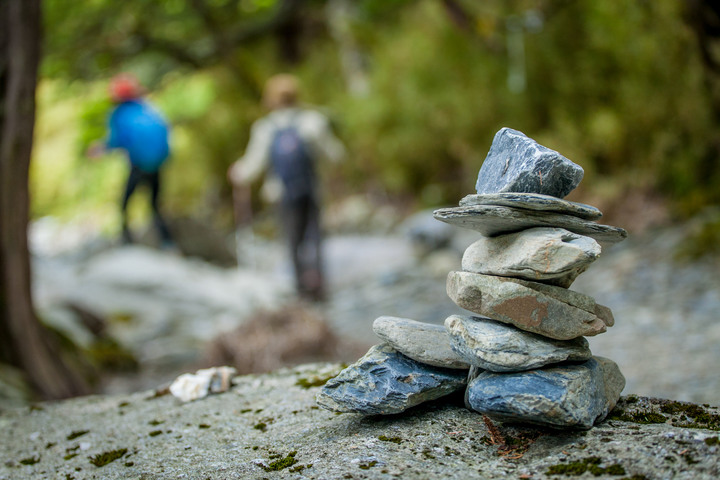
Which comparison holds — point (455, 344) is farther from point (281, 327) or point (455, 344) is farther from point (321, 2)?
point (321, 2)

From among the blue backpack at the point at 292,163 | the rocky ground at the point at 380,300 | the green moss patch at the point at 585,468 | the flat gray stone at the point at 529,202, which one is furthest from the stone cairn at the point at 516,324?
the blue backpack at the point at 292,163

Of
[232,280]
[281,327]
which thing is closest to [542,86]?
[232,280]

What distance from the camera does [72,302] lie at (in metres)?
6.65

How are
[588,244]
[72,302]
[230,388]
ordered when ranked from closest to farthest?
1. [588,244]
2. [230,388]
3. [72,302]

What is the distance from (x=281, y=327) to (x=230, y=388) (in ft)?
7.70

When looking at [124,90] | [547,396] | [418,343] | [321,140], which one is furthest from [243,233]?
[547,396]

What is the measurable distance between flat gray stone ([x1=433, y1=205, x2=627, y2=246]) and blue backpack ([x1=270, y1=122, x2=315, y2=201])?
493 centimetres

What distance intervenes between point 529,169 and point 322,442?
1140mm

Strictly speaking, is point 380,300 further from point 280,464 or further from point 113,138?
point 280,464

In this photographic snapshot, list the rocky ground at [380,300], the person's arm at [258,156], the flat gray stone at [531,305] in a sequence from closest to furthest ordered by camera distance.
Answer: the flat gray stone at [531,305]
the rocky ground at [380,300]
the person's arm at [258,156]

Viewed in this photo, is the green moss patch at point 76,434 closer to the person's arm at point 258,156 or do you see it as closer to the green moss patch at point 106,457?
the green moss patch at point 106,457

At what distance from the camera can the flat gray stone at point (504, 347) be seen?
2.15 metres

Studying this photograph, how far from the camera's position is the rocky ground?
4.68 meters

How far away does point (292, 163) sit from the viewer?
712cm
